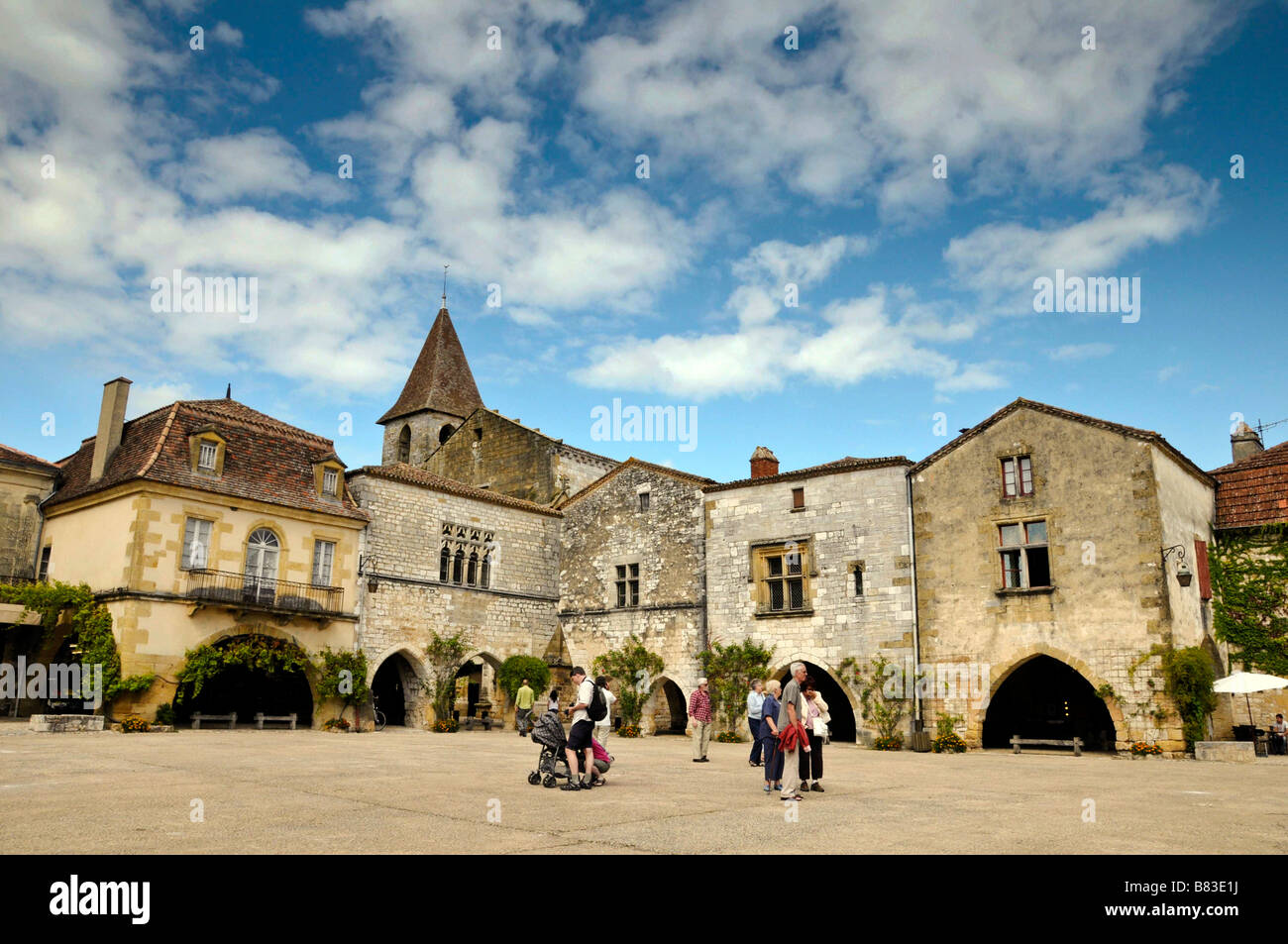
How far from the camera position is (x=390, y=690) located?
3059 centimetres

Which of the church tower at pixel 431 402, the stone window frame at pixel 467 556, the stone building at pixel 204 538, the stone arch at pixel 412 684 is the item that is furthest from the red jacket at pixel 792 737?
the church tower at pixel 431 402

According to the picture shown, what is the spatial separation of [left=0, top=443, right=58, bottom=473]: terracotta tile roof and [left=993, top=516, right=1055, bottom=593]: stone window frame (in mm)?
25757

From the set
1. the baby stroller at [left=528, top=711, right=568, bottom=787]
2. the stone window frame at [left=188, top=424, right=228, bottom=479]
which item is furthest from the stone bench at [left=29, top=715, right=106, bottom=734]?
the baby stroller at [left=528, top=711, right=568, bottom=787]

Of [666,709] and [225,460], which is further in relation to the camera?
[666,709]

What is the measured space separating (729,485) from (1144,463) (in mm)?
11091

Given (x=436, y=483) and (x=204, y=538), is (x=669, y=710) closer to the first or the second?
(x=436, y=483)

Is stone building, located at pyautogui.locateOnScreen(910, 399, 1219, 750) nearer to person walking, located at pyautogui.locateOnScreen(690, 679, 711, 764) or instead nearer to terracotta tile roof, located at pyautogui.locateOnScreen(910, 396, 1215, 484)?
terracotta tile roof, located at pyautogui.locateOnScreen(910, 396, 1215, 484)

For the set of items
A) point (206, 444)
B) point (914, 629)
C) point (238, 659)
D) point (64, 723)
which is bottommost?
point (64, 723)

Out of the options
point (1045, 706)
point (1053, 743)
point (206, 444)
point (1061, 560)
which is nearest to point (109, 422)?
point (206, 444)

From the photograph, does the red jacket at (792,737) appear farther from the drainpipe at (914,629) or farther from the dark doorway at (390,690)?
the dark doorway at (390,690)

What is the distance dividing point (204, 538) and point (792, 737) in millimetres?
18458
